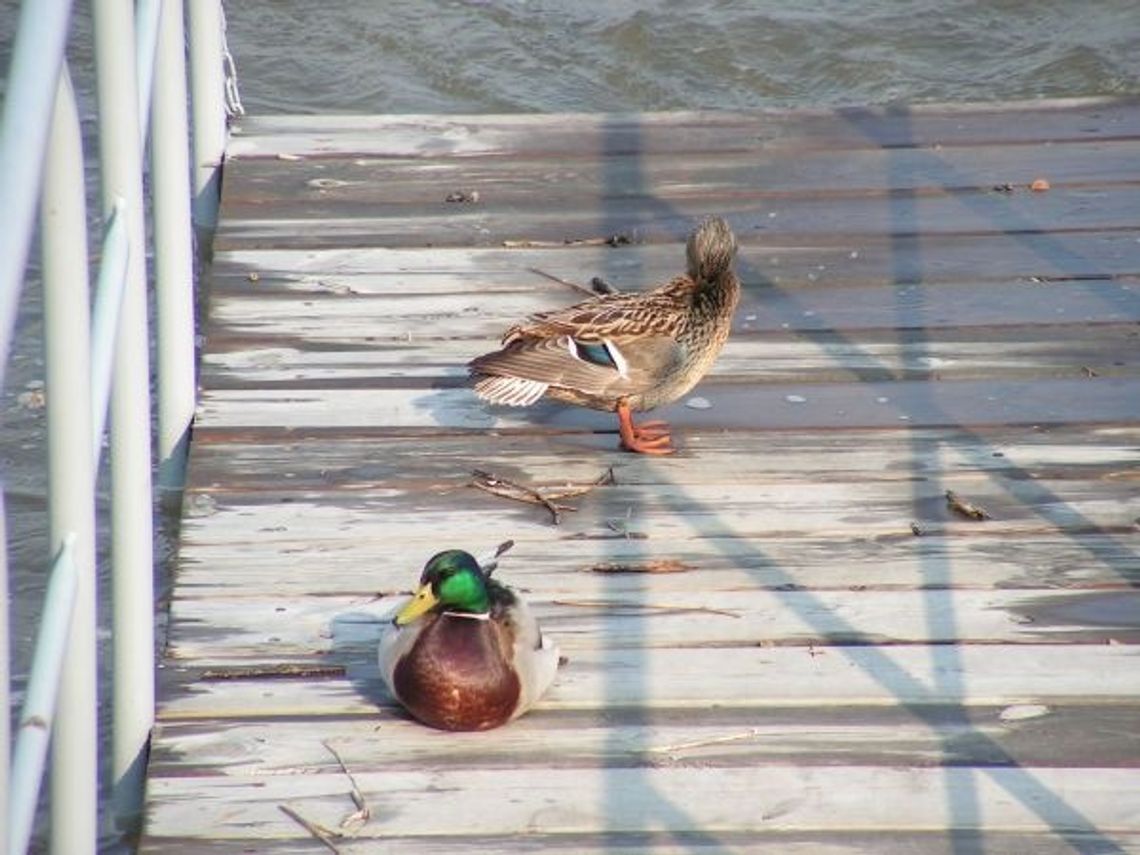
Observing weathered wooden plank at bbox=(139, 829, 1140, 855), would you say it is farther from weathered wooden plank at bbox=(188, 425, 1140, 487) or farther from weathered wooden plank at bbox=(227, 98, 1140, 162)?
weathered wooden plank at bbox=(227, 98, 1140, 162)

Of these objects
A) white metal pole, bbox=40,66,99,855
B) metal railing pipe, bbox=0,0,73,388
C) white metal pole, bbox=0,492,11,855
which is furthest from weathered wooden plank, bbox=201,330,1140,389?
white metal pole, bbox=0,492,11,855

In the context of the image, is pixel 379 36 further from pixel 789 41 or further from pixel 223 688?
pixel 223 688

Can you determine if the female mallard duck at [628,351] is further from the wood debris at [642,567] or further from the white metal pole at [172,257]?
the white metal pole at [172,257]

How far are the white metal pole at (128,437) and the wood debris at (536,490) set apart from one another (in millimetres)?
1025

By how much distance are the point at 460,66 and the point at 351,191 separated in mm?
4321

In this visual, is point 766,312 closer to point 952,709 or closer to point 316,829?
point 952,709

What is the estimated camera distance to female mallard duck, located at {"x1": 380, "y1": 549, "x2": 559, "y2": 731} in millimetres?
3848

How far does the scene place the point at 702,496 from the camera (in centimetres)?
484

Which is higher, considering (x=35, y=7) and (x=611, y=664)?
(x=35, y=7)

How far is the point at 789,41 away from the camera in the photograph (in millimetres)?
11109

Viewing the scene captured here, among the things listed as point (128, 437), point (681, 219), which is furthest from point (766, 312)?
point (128, 437)

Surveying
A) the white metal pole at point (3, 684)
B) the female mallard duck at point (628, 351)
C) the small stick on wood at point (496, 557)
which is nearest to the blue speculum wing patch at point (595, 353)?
the female mallard duck at point (628, 351)

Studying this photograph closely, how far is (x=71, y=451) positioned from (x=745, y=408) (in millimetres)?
2378

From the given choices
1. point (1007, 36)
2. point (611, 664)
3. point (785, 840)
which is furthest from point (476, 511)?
point (1007, 36)
